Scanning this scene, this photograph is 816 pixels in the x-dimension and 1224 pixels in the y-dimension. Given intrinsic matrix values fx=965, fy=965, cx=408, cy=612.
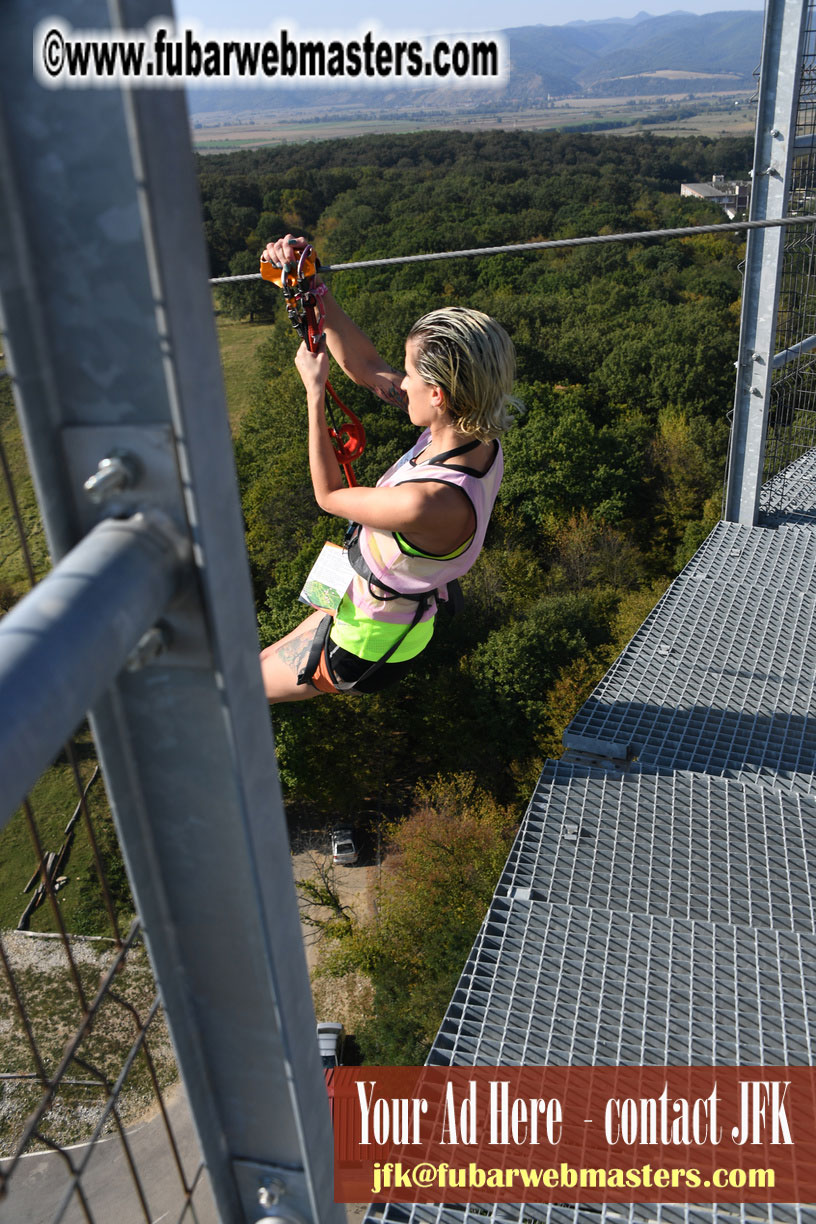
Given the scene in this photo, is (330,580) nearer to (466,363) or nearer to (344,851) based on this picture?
(466,363)

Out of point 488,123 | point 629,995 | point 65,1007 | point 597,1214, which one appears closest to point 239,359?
point 65,1007

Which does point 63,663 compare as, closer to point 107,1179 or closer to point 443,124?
point 107,1179

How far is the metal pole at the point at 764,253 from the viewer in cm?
1127

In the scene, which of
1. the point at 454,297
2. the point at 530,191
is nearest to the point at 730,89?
the point at 530,191

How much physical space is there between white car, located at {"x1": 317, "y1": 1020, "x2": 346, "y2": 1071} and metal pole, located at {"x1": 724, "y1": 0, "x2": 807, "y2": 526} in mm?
10587

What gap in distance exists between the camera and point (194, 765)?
1193 millimetres

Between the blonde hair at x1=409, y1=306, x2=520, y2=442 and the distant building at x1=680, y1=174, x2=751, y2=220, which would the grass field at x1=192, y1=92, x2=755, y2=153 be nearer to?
the distant building at x1=680, y1=174, x2=751, y2=220

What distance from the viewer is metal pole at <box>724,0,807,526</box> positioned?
444 inches

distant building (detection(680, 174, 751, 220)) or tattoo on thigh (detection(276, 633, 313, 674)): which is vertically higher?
tattoo on thigh (detection(276, 633, 313, 674))

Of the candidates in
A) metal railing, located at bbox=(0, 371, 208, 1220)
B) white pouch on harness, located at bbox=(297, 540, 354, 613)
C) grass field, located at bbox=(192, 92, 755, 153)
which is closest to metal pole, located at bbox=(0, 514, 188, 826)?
white pouch on harness, located at bbox=(297, 540, 354, 613)

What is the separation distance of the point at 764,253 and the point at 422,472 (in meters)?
10.9

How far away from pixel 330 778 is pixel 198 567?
21.8 m

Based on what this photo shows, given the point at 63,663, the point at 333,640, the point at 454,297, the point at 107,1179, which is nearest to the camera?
the point at 63,663

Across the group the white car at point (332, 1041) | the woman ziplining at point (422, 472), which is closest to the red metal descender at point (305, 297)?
the woman ziplining at point (422, 472)
